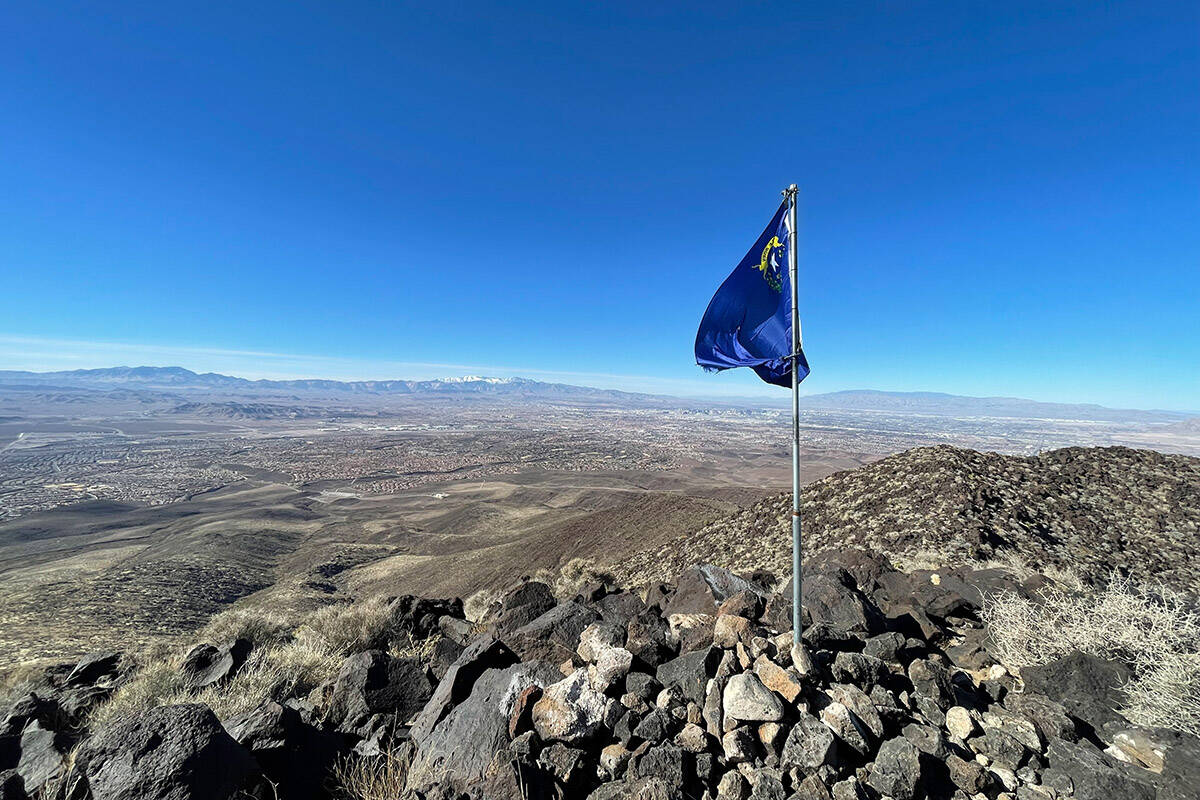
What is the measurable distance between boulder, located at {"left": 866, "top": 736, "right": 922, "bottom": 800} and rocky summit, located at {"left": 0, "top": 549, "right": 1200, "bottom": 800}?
0.4 inches

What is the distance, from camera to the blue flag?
18.5 feet

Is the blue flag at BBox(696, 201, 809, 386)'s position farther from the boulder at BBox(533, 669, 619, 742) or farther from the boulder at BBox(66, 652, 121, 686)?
the boulder at BBox(66, 652, 121, 686)

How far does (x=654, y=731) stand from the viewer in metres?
3.67

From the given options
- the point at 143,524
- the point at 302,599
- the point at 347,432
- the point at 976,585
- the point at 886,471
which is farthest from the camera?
the point at 347,432

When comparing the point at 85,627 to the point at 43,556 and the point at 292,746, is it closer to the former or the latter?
the point at 292,746

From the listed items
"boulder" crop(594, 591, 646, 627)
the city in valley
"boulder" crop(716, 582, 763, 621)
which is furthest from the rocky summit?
the city in valley

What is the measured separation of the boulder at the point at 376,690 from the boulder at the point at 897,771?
433cm

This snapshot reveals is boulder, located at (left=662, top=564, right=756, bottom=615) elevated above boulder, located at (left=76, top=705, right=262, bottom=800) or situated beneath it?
situated beneath

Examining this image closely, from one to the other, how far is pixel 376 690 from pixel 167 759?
7.11 feet

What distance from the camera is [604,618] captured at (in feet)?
19.9

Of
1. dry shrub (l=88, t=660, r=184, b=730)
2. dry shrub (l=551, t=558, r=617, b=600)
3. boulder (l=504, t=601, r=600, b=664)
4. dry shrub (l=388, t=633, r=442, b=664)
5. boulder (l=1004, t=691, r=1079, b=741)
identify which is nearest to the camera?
boulder (l=1004, t=691, r=1079, b=741)

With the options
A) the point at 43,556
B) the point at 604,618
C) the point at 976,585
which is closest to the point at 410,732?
the point at 604,618

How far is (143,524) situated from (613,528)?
53.3 m

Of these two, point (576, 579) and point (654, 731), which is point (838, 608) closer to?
point (654, 731)
